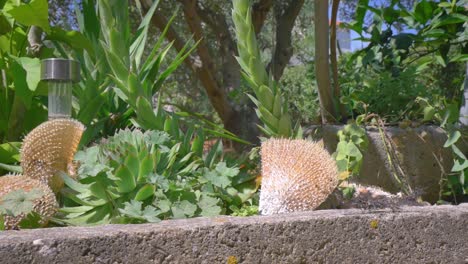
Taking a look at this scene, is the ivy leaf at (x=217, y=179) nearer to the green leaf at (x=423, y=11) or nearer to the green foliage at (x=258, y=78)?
the green foliage at (x=258, y=78)

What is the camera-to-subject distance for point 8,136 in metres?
2.61

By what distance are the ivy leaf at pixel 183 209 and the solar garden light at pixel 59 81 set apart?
0.65 meters

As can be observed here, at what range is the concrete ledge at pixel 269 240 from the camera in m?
1.46

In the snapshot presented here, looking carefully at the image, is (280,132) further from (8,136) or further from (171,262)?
(8,136)

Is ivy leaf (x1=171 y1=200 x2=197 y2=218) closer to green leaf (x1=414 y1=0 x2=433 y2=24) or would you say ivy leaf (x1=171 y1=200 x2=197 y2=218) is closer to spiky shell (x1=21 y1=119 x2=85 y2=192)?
spiky shell (x1=21 y1=119 x2=85 y2=192)

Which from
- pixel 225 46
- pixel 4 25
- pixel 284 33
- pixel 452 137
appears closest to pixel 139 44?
pixel 4 25

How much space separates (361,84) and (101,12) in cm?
177

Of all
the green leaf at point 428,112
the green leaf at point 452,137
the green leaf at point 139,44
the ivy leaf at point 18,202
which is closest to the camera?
the ivy leaf at point 18,202

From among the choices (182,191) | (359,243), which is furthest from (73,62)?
(359,243)

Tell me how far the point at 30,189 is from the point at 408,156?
5.81 feet

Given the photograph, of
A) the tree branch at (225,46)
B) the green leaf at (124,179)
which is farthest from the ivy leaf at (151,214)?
the tree branch at (225,46)

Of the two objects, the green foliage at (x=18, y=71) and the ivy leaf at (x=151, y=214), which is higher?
the green foliage at (x=18, y=71)

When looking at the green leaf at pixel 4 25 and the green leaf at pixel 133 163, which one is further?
the green leaf at pixel 4 25

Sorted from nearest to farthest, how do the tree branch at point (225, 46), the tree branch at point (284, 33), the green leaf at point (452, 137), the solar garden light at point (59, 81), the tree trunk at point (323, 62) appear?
the solar garden light at point (59, 81) < the green leaf at point (452, 137) < the tree trunk at point (323, 62) < the tree branch at point (284, 33) < the tree branch at point (225, 46)
